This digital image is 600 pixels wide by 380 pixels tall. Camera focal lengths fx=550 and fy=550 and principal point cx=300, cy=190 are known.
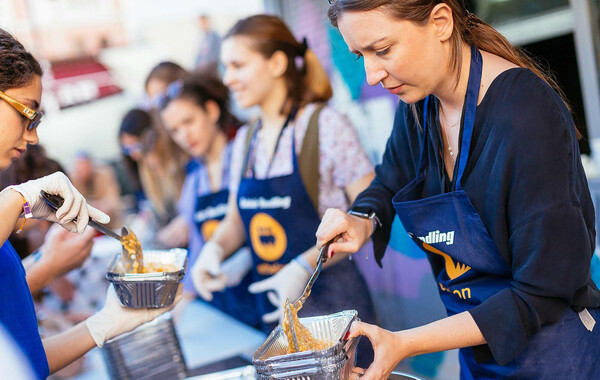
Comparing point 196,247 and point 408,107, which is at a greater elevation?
point 408,107

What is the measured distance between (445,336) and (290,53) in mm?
1506

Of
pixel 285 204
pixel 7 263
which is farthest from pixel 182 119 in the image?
pixel 7 263

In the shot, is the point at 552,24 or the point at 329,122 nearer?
the point at 329,122

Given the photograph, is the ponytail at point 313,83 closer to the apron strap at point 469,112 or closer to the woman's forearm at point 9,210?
the apron strap at point 469,112

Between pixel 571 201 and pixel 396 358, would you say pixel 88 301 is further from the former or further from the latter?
pixel 571 201

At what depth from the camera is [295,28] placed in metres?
3.38

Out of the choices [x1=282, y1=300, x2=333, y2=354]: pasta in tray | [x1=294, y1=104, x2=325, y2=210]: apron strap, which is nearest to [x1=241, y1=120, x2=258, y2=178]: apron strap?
[x1=294, y1=104, x2=325, y2=210]: apron strap

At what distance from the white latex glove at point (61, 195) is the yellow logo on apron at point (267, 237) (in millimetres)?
987

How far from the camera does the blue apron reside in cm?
108

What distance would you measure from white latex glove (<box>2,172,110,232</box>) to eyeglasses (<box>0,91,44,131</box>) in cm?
14

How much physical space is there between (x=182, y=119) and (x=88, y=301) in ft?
4.20

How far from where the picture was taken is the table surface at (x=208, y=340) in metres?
2.16

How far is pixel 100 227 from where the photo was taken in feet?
4.32

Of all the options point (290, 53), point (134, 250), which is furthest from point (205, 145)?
point (134, 250)
